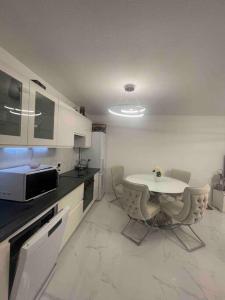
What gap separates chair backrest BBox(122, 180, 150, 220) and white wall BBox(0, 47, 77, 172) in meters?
1.30

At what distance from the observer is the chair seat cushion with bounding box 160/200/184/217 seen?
242 cm

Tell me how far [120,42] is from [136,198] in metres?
1.85

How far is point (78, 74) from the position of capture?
81.0 inches

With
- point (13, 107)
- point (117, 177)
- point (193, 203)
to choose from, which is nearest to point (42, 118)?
point (13, 107)

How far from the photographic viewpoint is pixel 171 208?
2.53 m

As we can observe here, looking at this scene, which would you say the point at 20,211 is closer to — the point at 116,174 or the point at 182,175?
the point at 116,174

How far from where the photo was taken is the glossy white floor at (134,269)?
1.54 meters

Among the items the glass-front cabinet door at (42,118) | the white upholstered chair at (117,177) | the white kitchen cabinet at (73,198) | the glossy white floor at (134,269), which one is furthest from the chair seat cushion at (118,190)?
the glass-front cabinet door at (42,118)

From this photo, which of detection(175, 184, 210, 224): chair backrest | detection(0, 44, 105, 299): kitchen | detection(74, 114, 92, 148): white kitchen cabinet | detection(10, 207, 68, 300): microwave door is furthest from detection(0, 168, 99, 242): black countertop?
detection(175, 184, 210, 224): chair backrest

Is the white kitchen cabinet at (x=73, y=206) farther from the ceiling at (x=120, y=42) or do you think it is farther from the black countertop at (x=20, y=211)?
the ceiling at (x=120, y=42)

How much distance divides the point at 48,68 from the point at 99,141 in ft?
6.95

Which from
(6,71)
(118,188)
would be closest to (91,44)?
(6,71)

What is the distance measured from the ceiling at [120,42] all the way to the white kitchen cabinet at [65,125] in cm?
39

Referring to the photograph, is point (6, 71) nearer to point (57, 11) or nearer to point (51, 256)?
point (57, 11)
